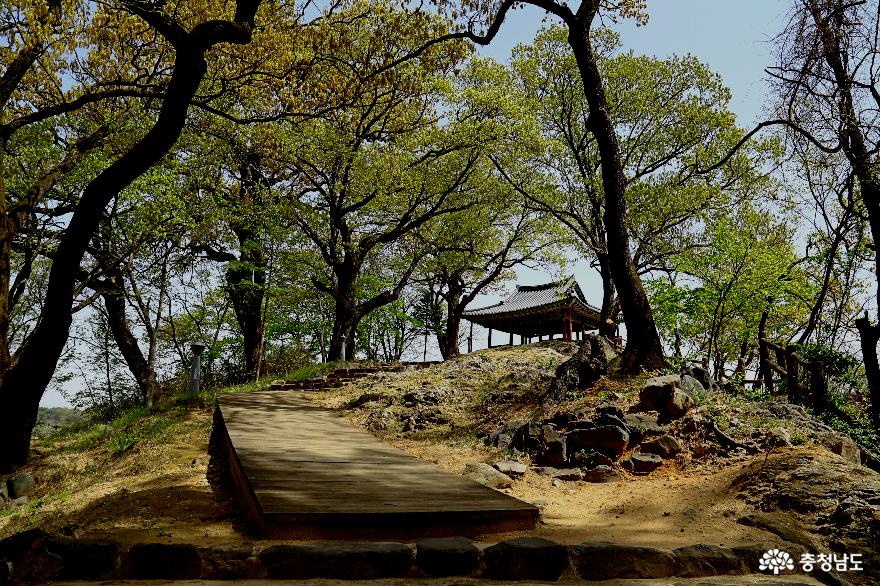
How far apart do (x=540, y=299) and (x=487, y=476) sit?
63.5ft

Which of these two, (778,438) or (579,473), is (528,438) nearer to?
(579,473)

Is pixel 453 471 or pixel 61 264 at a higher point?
pixel 61 264

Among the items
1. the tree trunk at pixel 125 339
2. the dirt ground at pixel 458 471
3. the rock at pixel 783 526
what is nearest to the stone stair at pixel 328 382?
the tree trunk at pixel 125 339

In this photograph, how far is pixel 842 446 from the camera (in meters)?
6.09

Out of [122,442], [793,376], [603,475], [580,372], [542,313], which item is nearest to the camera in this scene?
[603,475]

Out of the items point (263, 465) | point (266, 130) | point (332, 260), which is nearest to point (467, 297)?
point (332, 260)

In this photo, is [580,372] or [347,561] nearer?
[347,561]

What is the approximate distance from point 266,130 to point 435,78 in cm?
646

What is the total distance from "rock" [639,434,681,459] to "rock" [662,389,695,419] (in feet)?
1.63

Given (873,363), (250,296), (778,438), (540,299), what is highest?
(540,299)

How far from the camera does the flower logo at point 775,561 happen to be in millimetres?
3465

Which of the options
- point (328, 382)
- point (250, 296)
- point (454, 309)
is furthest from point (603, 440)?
point (454, 309)

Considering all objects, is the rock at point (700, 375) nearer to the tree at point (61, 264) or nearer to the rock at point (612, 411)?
the rock at point (612, 411)

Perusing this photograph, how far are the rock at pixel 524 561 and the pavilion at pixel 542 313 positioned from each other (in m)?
20.6
